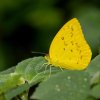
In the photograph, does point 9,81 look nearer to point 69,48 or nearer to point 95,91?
point 95,91

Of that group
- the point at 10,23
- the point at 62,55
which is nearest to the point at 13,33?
the point at 10,23

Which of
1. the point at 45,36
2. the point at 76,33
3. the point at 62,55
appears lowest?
the point at 45,36

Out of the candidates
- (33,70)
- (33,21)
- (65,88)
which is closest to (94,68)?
(65,88)

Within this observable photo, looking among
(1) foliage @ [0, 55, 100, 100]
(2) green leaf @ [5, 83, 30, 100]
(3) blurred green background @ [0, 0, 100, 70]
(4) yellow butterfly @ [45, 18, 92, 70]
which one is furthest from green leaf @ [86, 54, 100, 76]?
(3) blurred green background @ [0, 0, 100, 70]

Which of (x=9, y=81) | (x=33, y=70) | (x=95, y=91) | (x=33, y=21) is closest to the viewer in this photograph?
(x=95, y=91)

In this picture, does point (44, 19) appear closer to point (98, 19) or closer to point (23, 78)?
point (98, 19)
